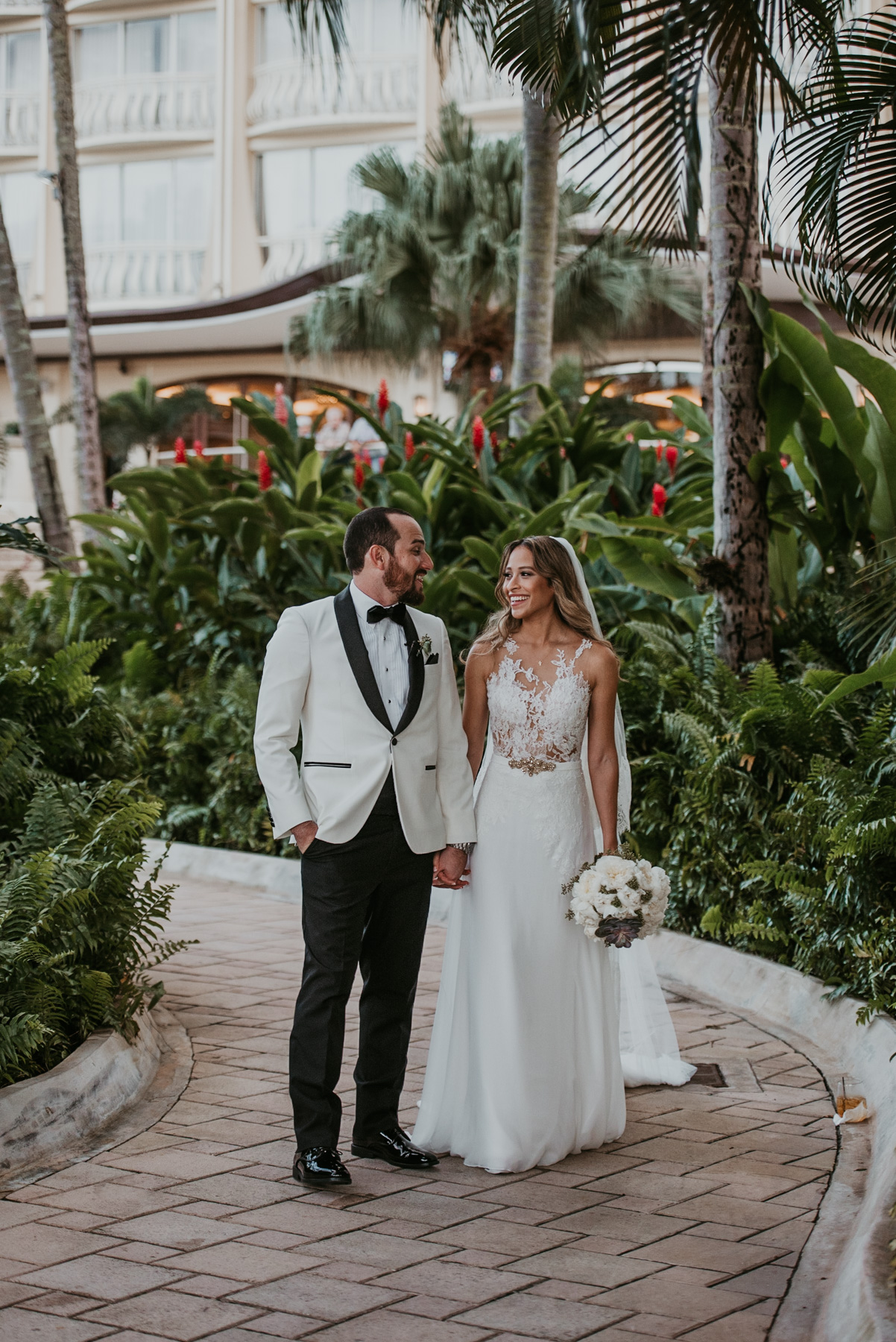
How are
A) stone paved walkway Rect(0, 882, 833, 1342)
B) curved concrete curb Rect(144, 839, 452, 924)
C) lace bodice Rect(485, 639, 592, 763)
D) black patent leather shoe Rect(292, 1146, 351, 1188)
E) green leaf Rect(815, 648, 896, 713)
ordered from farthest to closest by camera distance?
curved concrete curb Rect(144, 839, 452, 924)
green leaf Rect(815, 648, 896, 713)
lace bodice Rect(485, 639, 592, 763)
black patent leather shoe Rect(292, 1146, 351, 1188)
stone paved walkway Rect(0, 882, 833, 1342)

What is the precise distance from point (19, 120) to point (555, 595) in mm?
27699

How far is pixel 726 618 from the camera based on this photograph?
23.4 feet

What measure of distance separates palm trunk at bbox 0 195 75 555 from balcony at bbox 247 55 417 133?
14.9 metres

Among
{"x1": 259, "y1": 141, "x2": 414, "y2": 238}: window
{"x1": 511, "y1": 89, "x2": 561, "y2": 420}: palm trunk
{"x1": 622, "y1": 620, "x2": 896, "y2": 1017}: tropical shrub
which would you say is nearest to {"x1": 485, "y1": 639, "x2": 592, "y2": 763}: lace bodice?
{"x1": 622, "y1": 620, "x2": 896, "y2": 1017}: tropical shrub

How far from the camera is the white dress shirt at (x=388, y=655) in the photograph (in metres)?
4.07

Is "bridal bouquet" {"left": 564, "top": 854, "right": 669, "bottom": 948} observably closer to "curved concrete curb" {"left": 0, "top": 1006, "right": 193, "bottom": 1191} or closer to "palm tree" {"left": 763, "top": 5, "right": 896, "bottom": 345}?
"curved concrete curb" {"left": 0, "top": 1006, "right": 193, "bottom": 1191}

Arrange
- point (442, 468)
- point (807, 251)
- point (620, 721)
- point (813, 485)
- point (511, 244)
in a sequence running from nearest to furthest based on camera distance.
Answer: point (620, 721) < point (807, 251) < point (813, 485) < point (442, 468) < point (511, 244)

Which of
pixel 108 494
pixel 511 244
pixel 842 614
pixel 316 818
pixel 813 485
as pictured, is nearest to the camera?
pixel 316 818

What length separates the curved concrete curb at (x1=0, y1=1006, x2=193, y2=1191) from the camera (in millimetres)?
3951

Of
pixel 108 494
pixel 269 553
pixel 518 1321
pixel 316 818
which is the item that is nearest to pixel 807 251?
pixel 316 818

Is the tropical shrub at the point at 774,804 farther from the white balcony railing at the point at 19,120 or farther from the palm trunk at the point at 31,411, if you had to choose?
the white balcony railing at the point at 19,120

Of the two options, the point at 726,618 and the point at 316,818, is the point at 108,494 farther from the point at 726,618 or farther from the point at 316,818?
the point at 316,818

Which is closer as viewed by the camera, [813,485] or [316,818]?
[316,818]

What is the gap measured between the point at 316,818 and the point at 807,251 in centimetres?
338
